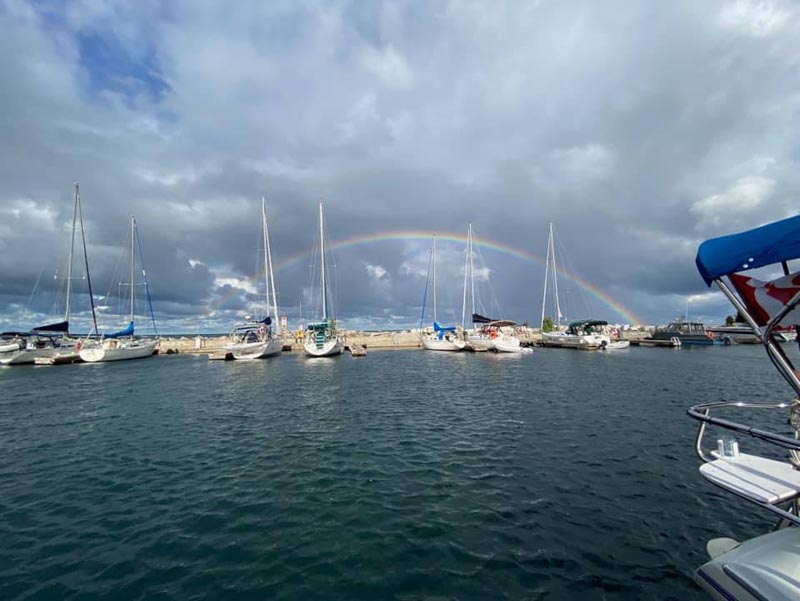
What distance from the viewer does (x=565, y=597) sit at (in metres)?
6.45

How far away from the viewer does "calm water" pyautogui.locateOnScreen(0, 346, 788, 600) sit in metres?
7.03

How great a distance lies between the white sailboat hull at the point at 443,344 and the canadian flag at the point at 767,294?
64216 millimetres

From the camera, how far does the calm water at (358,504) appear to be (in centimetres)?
703

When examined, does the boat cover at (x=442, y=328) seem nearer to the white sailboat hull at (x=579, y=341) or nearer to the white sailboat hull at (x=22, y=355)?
the white sailboat hull at (x=579, y=341)

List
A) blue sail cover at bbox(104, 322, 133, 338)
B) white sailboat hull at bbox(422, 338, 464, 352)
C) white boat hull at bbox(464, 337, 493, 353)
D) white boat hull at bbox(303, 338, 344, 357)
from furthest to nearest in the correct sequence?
white sailboat hull at bbox(422, 338, 464, 352) → white boat hull at bbox(464, 337, 493, 353) → blue sail cover at bbox(104, 322, 133, 338) → white boat hull at bbox(303, 338, 344, 357)

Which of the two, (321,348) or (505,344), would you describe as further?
(505,344)

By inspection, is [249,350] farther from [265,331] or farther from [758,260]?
[758,260]

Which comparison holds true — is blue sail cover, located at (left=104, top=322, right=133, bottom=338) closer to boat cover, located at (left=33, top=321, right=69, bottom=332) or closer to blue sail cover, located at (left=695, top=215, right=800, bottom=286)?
boat cover, located at (left=33, top=321, right=69, bottom=332)

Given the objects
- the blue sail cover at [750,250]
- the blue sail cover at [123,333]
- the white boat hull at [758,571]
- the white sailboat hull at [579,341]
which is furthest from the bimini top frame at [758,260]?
the blue sail cover at [123,333]

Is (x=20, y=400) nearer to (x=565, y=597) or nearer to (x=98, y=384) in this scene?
(x=98, y=384)

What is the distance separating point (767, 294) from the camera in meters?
5.89

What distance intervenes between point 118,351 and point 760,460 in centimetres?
7497

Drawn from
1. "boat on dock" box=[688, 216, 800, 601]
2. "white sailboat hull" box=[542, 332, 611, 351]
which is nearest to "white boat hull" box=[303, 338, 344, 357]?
"white sailboat hull" box=[542, 332, 611, 351]

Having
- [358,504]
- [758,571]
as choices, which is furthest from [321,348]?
[758,571]
